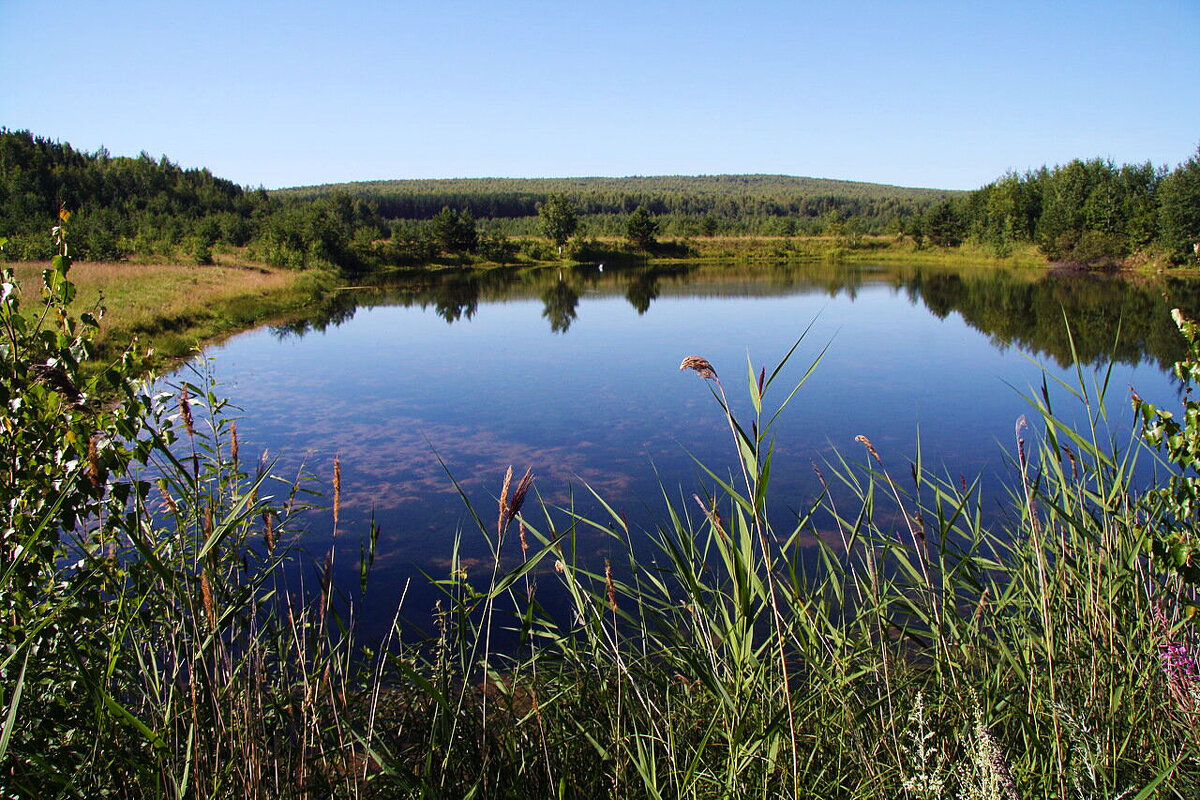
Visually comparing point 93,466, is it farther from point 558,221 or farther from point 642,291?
point 558,221

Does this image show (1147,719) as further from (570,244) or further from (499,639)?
(570,244)

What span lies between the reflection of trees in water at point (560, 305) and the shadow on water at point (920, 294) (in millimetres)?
39

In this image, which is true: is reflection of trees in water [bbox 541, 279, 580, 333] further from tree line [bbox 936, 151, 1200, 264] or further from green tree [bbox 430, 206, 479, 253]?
tree line [bbox 936, 151, 1200, 264]

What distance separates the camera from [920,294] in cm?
2844

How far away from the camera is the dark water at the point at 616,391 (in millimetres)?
6855

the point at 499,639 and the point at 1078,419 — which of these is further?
the point at 1078,419

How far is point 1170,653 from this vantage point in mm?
1963

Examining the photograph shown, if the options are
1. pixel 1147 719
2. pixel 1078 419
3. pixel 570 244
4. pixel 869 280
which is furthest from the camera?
pixel 570 244

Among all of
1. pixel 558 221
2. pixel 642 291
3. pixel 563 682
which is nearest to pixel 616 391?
pixel 563 682

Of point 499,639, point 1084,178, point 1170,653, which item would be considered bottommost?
point 499,639

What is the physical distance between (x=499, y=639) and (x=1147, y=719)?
11.0ft

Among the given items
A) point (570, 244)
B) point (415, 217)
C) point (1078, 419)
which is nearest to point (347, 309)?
point (1078, 419)

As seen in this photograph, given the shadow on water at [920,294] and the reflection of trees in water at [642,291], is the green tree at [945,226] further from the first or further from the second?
the reflection of trees in water at [642,291]

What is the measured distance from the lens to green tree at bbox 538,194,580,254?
5397 centimetres
